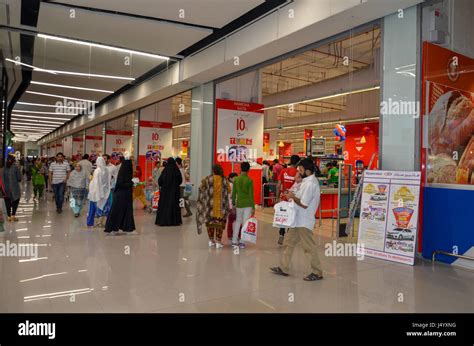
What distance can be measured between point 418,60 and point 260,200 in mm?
7238

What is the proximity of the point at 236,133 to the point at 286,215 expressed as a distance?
6.27 m

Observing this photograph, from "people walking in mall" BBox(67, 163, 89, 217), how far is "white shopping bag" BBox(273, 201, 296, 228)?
545 centimetres

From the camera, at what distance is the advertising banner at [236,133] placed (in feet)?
33.7

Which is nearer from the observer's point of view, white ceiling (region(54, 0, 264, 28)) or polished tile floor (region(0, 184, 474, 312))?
polished tile floor (region(0, 184, 474, 312))

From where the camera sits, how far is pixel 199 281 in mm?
4238

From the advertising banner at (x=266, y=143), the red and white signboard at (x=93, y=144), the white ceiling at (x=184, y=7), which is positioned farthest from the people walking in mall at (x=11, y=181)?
the red and white signboard at (x=93, y=144)

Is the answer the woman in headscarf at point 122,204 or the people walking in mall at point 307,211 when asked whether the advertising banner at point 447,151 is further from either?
the woman in headscarf at point 122,204

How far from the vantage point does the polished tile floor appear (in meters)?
3.53

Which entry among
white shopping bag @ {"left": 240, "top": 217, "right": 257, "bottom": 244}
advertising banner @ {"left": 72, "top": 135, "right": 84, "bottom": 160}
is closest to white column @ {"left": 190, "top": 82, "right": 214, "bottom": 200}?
white shopping bag @ {"left": 240, "top": 217, "right": 257, "bottom": 244}

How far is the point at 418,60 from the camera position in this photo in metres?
5.47

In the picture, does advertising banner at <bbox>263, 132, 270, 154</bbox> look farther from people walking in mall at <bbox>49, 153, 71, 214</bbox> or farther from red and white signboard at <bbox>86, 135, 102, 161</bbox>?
people walking in mall at <bbox>49, 153, 71, 214</bbox>

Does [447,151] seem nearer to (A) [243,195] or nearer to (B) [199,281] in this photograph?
(A) [243,195]
